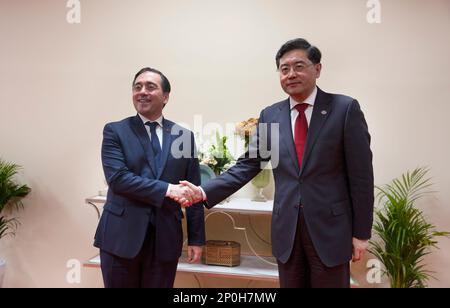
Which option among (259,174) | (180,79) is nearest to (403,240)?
(259,174)

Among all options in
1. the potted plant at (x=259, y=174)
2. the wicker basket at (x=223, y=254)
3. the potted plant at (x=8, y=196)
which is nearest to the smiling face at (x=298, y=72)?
the potted plant at (x=259, y=174)

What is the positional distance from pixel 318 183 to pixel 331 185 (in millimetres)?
55

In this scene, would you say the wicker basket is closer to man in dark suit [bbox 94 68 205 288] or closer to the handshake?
man in dark suit [bbox 94 68 205 288]

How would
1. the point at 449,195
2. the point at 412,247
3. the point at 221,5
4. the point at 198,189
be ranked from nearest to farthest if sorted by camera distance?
the point at 198,189 → the point at 412,247 → the point at 449,195 → the point at 221,5

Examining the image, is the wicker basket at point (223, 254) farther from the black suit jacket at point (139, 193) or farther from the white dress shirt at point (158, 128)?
the white dress shirt at point (158, 128)

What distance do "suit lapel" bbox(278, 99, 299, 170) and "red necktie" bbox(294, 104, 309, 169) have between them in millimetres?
22

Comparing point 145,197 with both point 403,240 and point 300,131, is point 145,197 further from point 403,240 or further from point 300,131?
point 403,240

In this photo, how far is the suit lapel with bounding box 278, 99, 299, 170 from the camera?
1.50 metres

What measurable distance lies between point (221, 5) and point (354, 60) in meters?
1.18

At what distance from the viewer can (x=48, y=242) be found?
3137 mm

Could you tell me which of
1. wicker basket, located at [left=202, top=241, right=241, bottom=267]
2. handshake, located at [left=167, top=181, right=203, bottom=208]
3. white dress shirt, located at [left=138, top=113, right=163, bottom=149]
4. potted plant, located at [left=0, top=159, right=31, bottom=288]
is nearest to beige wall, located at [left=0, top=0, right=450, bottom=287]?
potted plant, located at [left=0, top=159, right=31, bottom=288]

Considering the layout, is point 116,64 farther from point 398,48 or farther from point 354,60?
point 398,48

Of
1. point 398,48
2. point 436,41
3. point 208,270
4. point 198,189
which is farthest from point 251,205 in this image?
point 436,41

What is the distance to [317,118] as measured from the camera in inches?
59.4
